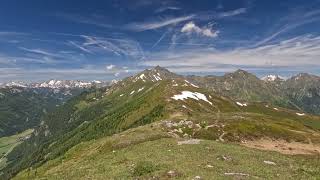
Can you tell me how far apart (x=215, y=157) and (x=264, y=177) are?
548 inches

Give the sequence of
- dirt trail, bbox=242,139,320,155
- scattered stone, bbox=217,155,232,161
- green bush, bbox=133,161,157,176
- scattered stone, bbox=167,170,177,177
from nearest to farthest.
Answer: scattered stone, bbox=167,170,177,177 → green bush, bbox=133,161,157,176 → scattered stone, bbox=217,155,232,161 → dirt trail, bbox=242,139,320,155

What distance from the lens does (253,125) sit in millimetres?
121062

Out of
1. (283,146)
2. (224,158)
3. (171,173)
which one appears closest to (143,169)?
(171,173)

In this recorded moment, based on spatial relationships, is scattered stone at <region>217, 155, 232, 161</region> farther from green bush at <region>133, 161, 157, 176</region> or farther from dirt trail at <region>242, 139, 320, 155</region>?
dirt trail at <region>242, 139, 320, 155</region>

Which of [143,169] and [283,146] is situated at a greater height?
[143,169]

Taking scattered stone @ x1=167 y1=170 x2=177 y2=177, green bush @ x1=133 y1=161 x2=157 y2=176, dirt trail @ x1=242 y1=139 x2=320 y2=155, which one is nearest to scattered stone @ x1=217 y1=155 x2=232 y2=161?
green bush @ x1=133 y1=161 x2=157 y2=176

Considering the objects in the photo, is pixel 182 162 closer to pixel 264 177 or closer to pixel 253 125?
pixel 264 177

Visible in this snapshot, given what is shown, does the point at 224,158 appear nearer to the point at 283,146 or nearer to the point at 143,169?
the point at 143,169

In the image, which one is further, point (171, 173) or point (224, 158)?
point (224, 158)

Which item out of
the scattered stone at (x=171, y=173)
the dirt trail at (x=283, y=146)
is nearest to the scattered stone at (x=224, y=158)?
the scattered stone at (x=171, y=173)

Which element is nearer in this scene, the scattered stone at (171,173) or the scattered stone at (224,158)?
the scattered stone at (171,173)

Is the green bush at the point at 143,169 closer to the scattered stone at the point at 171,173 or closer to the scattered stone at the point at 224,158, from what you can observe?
the scattered stone at the point at 171,173

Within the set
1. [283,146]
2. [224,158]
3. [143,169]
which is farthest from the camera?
[283,146]

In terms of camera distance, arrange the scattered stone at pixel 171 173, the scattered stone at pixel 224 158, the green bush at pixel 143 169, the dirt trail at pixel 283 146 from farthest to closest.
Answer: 1. the dirt trail at pixel 283 146
2. the scattered stone at pixel 224 158
3. the green bush at pixel 143 169
4. the scattered stone at pixel 171 173
